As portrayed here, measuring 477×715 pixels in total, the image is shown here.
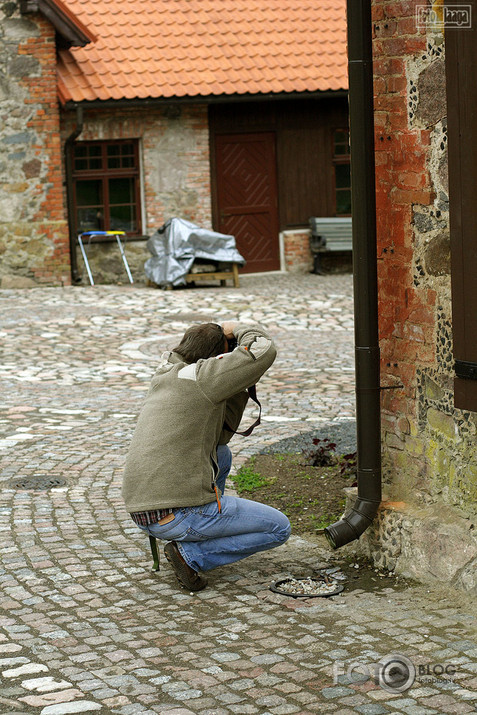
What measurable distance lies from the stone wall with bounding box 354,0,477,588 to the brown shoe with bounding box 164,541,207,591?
→ 2.98 ft

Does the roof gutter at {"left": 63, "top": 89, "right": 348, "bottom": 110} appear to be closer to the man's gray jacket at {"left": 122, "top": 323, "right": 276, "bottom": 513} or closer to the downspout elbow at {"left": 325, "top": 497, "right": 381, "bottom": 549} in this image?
the man's gray jacket at {"left": 122, "top": 323, "right": 276, "bottom": 513}

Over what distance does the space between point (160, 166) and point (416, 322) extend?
13.3 meters

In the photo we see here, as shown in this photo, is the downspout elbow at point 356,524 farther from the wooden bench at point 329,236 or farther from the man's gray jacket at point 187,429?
the wooden bench at point 329,236

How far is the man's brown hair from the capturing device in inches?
201

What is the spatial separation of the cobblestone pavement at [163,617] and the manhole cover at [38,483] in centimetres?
2

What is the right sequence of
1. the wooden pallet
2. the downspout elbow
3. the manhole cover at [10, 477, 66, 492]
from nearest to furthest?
the downspout elbow, the manhole cover at [10, 477, 66, 492], the wooden pallet

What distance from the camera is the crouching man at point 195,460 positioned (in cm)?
495

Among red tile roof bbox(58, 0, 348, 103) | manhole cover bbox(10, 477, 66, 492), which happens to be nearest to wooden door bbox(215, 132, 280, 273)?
red tile roof bbox(58, 0, 348, 103)

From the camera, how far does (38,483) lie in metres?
6.92

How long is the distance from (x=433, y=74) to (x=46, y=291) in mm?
12195

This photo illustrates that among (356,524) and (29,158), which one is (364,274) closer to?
(356,524)

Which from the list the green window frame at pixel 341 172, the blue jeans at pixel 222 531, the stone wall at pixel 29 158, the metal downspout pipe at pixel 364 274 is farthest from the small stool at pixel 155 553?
the green window frame at pixel 341 172

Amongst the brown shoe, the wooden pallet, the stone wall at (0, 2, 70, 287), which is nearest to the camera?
the brown shoe

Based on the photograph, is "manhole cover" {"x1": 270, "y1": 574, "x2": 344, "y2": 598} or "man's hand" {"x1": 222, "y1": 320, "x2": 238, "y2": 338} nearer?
"manhole cover" {"x1": 270, "y1": 574, "x2": 344, "y2": 598}
